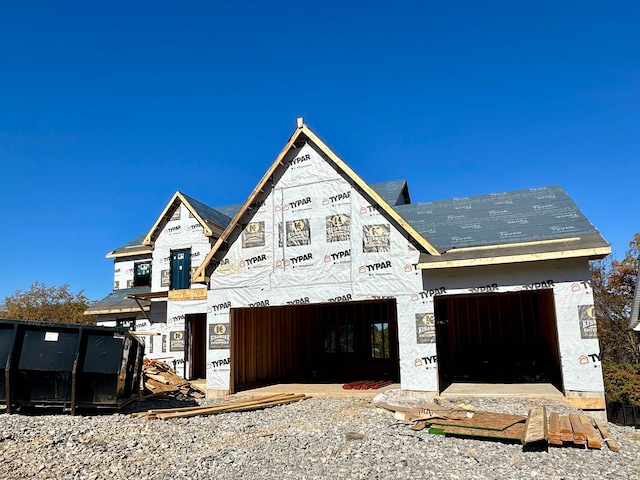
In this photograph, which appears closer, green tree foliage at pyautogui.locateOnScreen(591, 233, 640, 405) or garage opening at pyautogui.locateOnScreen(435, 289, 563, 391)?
garage opening at pyautogui.locateOnScreen(435, 289, 563, 391)

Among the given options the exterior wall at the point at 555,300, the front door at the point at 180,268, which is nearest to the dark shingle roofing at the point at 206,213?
the front door at the point at 180,268

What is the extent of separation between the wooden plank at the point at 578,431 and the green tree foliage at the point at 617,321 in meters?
16.5

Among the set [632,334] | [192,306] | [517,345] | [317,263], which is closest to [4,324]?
[317,263]

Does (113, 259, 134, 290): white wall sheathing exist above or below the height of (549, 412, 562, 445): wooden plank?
above

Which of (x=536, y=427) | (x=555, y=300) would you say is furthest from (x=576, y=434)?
(x=555, y=300)

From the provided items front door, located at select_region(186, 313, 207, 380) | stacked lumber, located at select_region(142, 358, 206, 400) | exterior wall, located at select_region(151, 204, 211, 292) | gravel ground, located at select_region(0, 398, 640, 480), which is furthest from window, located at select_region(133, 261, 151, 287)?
gravel ground, located at select_region(0, 398, 640, 480)

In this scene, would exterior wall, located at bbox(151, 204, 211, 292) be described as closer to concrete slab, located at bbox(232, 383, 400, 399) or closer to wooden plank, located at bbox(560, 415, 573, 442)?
concrete slab, located at bbox(232, 383, 400, 399)

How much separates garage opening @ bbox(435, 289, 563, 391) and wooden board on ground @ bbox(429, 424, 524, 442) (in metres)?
7.77

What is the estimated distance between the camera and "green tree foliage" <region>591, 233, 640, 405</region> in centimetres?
2295

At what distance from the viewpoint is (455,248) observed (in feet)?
41.5

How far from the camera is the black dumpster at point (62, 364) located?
379 inches

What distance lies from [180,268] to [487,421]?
14.4m

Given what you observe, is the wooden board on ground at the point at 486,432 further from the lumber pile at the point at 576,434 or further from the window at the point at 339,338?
the window at the point at 339,338

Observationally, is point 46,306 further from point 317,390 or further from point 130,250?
point 317,390
